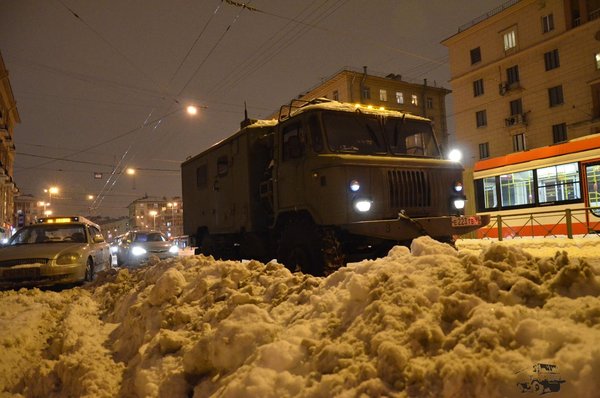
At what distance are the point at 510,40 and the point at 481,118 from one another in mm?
6905

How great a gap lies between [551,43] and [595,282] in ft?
122

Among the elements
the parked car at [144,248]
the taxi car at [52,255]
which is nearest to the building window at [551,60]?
the parked car at [144,248]

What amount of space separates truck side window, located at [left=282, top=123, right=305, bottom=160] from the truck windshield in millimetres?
490

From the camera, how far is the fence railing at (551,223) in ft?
46.0

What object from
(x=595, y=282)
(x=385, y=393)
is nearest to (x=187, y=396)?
(x=385, y=393)

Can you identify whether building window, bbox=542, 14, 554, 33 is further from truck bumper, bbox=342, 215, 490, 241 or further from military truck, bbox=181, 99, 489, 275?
truck bumper, bbox=342, 215, 490, 241

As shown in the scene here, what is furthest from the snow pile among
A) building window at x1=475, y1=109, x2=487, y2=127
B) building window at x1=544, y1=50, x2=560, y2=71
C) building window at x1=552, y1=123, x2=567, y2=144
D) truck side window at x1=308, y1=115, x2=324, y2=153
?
building window at x1=475, y1=109, x2=487, y2=127

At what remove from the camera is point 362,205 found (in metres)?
6.09

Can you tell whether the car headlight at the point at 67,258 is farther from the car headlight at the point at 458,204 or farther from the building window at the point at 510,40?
the building window at the point at 510,40

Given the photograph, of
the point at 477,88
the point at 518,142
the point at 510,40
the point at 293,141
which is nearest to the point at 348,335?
the point at 293,141

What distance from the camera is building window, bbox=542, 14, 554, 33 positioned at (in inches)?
1284

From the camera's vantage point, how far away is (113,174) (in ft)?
121

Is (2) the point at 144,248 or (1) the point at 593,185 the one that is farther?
(2) the point at 144,248

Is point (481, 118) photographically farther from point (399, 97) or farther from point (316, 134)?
point (316, 134)
